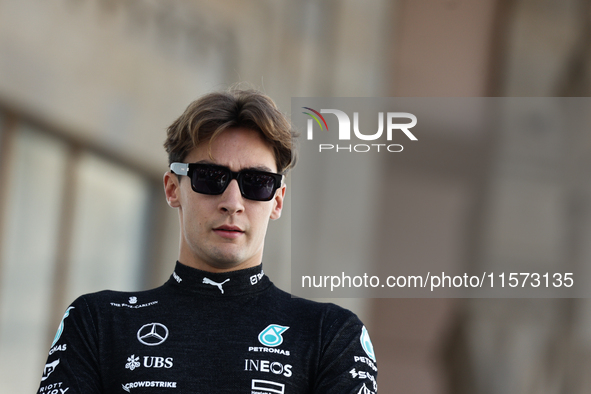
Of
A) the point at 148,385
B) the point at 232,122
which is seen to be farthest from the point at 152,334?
the point at 232,122

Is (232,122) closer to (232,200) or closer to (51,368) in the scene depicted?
(232,200)

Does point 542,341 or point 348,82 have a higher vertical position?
point 348,82

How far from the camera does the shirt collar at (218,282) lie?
168cm

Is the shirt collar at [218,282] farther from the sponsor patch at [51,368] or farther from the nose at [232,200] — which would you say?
the sponsor patch at [51,368]

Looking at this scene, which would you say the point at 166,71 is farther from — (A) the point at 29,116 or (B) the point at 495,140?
(B) the point at 495,140

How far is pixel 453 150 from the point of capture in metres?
3.27

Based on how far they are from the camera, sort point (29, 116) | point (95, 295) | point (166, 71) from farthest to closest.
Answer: point (166, 71) → point (29, 116) → point (95, 295)

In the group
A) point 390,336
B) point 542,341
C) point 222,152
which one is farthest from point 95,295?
point 542,341

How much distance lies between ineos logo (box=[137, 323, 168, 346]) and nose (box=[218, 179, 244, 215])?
0.33 meters

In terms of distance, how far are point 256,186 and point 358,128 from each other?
1.72 meters

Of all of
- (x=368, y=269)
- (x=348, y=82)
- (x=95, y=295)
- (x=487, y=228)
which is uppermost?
(x=348, y=82)

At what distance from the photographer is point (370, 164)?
3.29 meters

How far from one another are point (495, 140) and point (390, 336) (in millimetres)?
1164

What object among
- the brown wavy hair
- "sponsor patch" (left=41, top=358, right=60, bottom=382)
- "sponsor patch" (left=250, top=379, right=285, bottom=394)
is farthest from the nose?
"sponsor patch" (left=41, top=358, right=60, bottom=382)
